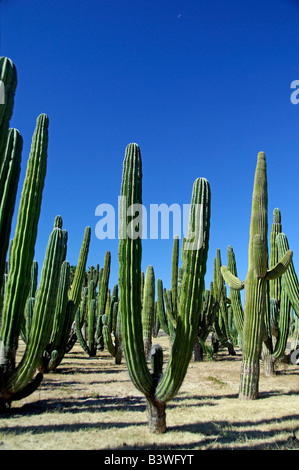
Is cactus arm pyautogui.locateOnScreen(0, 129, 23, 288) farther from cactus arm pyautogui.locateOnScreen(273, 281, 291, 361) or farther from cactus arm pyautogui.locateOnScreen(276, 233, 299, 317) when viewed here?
A: cactus arm pyautogui.locateOnScreen(273, 281, 291, 361)

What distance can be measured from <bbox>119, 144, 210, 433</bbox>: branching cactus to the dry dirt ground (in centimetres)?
62

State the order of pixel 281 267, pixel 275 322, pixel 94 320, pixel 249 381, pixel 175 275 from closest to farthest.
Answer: pixel 249 381, pixel 281 267, pixel 275 322, pixel 175 275, pixel 94 320

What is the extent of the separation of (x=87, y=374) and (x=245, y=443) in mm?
6338

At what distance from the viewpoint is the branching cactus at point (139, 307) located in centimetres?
473

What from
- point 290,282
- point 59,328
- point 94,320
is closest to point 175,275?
point 290,282

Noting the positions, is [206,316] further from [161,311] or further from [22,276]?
[22,276]

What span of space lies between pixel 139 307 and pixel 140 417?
7.17ft

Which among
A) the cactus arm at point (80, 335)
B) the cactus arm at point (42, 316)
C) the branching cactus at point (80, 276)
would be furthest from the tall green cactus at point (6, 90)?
the cactus arm at point (80, 335)

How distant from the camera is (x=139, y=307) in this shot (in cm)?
488

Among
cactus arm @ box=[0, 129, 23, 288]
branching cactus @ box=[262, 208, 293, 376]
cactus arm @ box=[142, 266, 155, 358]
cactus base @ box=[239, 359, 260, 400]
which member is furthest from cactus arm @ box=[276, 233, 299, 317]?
cactus arm @ box=[0, 129, 23, 288]

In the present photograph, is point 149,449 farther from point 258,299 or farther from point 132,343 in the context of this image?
point 258,299

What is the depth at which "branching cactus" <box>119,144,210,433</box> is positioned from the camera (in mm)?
4730
